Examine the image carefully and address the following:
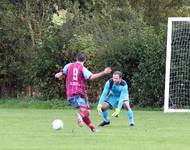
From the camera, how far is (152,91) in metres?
28.5

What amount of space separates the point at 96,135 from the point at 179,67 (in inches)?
502

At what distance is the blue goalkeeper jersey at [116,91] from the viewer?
18.7m

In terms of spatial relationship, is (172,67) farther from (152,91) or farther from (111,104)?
(111,104)

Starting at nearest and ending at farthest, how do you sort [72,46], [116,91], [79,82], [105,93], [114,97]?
Answer: [79,82] < [105,93] < [116,91] < [114,97] < [72,46]

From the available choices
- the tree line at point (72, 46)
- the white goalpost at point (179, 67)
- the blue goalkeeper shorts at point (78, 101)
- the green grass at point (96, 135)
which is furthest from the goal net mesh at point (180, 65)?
the blue goalkeeper shorts at point (78, 101)

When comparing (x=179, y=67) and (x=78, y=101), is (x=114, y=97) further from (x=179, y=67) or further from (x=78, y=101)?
(x=179, y=67)

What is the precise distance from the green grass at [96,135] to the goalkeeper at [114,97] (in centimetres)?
34

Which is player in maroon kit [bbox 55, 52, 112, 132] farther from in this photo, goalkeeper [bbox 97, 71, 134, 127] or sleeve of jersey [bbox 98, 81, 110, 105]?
sleeve of jersey [bbox 98, 81, 110, 105]

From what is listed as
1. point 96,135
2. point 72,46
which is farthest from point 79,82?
point 72,46

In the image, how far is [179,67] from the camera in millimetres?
27500

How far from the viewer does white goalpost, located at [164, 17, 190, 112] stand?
89.6 ft

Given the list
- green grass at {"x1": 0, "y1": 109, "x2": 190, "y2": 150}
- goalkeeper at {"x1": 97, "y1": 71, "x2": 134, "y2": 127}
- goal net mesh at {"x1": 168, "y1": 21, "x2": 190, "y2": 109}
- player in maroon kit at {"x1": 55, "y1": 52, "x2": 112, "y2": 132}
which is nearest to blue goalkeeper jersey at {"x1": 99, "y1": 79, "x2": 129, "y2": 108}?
goalkeeper at {"x1": 97, "y1": 71, "x2": 134, "y2": 127}

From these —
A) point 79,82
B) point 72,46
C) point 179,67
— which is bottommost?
point 79,82

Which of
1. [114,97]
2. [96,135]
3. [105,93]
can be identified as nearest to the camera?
[96,135]
